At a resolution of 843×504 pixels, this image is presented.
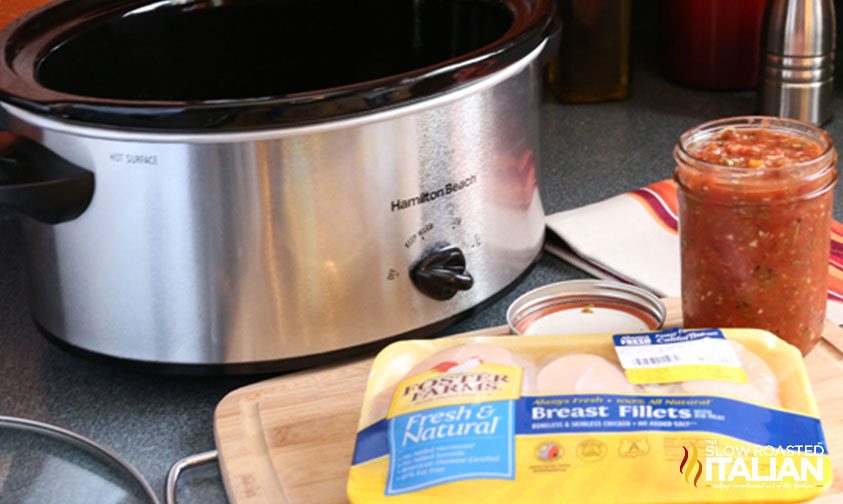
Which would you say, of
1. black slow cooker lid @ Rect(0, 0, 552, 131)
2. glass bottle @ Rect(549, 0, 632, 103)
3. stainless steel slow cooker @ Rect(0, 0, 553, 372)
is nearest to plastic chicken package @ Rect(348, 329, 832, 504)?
stainless steel slow cooker @ Rect(0, 0, 553, 372)

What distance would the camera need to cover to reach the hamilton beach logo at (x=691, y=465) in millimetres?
682

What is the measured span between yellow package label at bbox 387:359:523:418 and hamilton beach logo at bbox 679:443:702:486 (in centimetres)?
11

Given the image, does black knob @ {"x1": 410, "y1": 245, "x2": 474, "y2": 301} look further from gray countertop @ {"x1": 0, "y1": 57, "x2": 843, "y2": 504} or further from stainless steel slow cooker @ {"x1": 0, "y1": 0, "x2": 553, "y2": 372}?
gray countertop @ {"x1": 0, "y1": 57, "x2": 843, "y2": 504}

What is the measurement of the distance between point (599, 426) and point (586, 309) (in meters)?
0.23

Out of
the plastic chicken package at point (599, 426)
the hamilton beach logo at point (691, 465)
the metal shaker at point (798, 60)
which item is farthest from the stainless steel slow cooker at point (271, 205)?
the metal shaker at point (798, 60)

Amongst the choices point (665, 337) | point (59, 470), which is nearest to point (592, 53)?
point (665, 337)

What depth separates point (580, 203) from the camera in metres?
1.24

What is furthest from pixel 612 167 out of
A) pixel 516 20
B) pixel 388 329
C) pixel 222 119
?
pixel 222 119

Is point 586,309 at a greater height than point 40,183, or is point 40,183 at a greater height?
point 40,183

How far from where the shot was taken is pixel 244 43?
1090 mm

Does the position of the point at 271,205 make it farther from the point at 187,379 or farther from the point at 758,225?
the point at 758,225

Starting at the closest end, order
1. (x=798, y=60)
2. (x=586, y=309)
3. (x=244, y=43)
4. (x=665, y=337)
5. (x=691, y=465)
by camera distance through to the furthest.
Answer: (x=691, y=465) → (x=665, y=337) → (x=586, y=309) → (x=244, y=43) → (x=798, y=60)

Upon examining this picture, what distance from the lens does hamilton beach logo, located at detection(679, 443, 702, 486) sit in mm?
682

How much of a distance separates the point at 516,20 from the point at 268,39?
259mm
